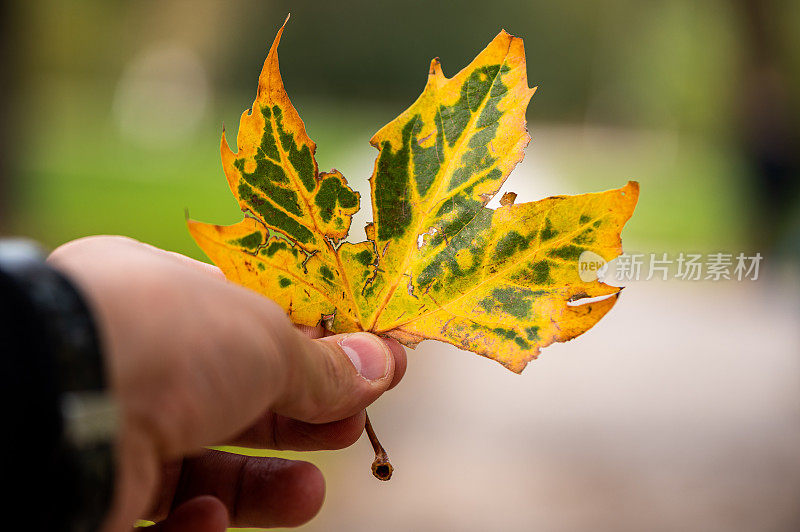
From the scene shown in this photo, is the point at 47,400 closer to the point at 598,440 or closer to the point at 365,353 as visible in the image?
the point at 365,353

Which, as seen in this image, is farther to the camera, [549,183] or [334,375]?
Result: [549,183]

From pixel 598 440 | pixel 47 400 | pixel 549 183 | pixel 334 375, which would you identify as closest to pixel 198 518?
pixel 334 375

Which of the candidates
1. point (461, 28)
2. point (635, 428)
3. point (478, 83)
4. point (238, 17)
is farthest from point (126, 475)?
point (461, 28)

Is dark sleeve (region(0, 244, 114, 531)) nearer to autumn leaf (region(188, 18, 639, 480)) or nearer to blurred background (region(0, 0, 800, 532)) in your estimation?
autumn leaf (region(188, 18, 639, 480))

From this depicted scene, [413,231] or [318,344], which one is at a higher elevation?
[413,231]

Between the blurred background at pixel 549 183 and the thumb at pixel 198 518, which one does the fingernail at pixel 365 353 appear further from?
the blurred background at pixel 549 183

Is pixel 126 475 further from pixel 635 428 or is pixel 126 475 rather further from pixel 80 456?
pixel 635 428
